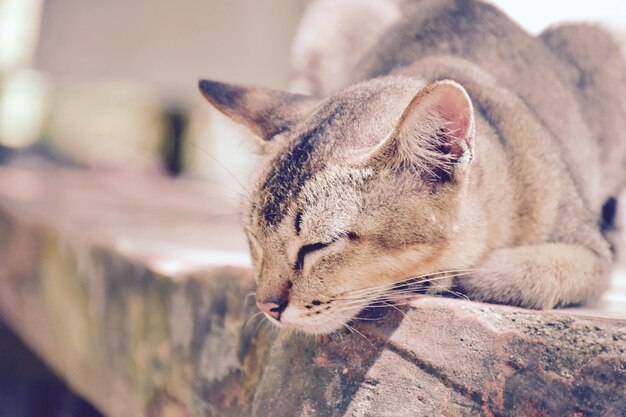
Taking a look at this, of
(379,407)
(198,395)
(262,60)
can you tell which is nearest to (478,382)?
(379,407)

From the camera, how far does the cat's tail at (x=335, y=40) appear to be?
3.82 meters

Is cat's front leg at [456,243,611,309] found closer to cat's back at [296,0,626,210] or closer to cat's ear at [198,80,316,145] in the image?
cat's back at [296,0,626,210]

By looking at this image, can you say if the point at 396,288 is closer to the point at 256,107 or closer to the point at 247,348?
the point at 247,348

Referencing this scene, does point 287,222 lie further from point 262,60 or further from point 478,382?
point 262,60

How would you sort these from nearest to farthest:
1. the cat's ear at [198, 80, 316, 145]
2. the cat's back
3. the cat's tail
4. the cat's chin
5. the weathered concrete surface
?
the weathered concrete surface, the cat's chin, the cat's ear at [198, 80, 316, 145], the cat's back, the cat's tail

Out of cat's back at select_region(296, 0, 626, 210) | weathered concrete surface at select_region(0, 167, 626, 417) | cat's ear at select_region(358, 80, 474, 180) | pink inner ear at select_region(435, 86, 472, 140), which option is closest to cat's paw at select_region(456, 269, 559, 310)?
weathered concrete surface at select_region(0, 167, 626, 417)

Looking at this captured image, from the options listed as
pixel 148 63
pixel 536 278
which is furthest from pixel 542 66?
pixel 148 63

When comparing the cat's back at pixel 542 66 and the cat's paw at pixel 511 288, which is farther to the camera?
the cat's back at pixel 542 66

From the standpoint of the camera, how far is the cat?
176cm

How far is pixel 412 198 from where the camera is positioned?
1805mm

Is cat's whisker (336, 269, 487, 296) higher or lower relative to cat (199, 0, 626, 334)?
lower

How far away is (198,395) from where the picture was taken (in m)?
2.21

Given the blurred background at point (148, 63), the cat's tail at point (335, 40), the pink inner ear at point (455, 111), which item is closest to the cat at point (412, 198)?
the pink inner ear at point (455, 111)

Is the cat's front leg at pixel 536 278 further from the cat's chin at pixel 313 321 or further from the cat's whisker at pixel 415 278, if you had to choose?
the cat's chin at pixel 313 321
